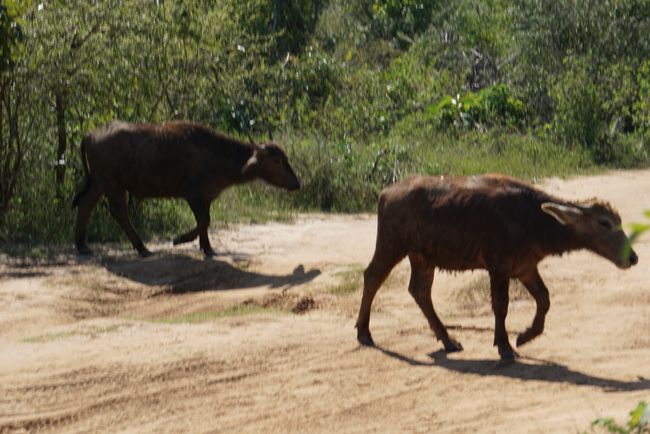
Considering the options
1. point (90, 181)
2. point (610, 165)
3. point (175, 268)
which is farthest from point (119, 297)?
point (610, 165)

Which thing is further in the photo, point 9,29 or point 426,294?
point 9,29

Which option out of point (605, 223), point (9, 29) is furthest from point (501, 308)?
point (9, 29)

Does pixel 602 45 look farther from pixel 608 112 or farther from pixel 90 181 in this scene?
pixel 90 181

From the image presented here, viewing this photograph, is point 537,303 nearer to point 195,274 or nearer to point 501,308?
point 501,308

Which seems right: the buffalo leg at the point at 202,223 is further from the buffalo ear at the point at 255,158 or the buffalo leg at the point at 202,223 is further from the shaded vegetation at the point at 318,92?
the shaded vegetation at the point at 318,92

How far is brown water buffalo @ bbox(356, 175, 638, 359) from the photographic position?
9.13 metres

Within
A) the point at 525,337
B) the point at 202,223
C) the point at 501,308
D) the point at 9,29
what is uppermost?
the point at 9,29

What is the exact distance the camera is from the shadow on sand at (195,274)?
13.0m

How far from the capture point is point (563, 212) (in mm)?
9039

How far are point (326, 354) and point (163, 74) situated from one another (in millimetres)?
7132

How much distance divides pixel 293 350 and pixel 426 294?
103 cm

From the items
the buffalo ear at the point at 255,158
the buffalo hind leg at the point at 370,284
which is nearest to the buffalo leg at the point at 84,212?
the buffalo ear at the point at 255,158

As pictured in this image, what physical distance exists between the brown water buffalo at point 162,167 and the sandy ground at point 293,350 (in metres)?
0.68

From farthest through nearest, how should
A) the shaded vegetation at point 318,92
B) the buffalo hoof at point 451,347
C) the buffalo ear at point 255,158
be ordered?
the shaded vegetation at point 318,92 → the buffalo ear at point 255,158 → the buffalo hoof at point 451,347
